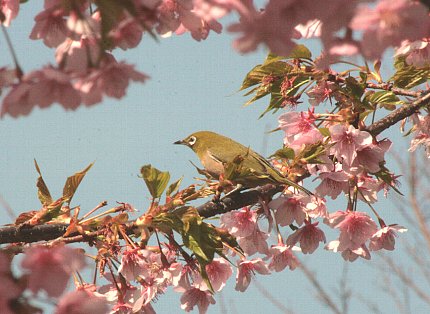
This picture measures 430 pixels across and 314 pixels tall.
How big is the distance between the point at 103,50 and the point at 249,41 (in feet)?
0.75

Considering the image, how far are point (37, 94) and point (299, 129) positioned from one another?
54.8 inches

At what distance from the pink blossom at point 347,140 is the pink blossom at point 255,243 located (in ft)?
1.31

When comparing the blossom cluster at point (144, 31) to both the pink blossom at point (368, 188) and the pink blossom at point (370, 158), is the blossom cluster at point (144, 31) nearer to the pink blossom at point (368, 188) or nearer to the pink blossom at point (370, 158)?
the pink blossom at point (370, 158)

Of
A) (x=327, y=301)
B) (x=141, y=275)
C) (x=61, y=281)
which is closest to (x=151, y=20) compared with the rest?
(x=61, y=281)

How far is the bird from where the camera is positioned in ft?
7.20

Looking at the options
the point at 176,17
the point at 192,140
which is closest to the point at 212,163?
the point at 192,140

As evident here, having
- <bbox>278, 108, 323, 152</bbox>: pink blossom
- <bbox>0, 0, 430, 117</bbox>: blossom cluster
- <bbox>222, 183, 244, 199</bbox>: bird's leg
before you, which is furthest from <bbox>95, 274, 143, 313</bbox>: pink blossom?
<bbox>0, 0, 430, 117</bbox>: blossom cluster

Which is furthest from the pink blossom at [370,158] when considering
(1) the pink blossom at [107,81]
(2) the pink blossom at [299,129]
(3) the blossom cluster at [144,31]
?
(1) the pink blossom at [107,81]

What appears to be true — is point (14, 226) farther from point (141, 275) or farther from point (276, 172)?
point (276, 172)

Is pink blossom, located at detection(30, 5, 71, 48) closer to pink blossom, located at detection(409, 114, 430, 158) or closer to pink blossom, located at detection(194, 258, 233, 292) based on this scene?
pink blossom, located at detection(194, 258, 233, 292)

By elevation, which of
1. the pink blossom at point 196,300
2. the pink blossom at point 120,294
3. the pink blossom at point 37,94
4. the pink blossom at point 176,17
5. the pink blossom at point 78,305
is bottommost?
the pink blossom at point 196,300

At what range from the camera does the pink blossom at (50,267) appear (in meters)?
1.25

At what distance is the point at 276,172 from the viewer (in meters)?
2.42

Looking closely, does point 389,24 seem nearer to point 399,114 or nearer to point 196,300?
point 399,114
